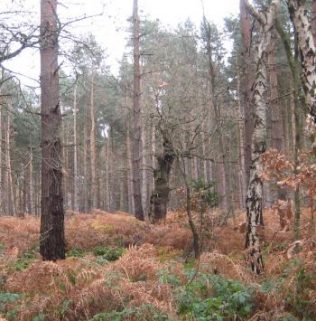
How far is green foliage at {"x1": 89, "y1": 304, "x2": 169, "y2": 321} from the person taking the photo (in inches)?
203

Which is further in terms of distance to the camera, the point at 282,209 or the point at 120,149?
the point at 120,149

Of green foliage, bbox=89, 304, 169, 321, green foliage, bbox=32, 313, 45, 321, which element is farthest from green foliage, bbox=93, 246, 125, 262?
green foliage, bbox=89, 304, 169, 321

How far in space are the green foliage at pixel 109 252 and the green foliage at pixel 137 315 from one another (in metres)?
4.85

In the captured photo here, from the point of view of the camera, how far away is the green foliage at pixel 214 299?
17.4ft

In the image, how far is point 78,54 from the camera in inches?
308

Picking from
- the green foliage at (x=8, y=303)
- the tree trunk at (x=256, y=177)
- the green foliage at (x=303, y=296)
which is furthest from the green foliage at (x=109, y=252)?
the green foliage at (x=303, y=296)

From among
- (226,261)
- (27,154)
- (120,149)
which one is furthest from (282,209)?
(120,149)

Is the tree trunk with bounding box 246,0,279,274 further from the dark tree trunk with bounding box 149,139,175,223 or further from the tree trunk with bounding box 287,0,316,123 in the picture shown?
the dark tree trunk with bounding box 149,139,175,223

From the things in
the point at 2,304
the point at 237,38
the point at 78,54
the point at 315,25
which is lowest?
the point at 2,304

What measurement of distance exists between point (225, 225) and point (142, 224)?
3038 mm

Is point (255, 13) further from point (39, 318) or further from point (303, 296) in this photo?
point (39, 318)

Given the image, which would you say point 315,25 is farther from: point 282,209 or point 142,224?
point 282,209

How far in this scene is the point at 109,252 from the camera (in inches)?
416

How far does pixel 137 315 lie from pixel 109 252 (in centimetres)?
547
